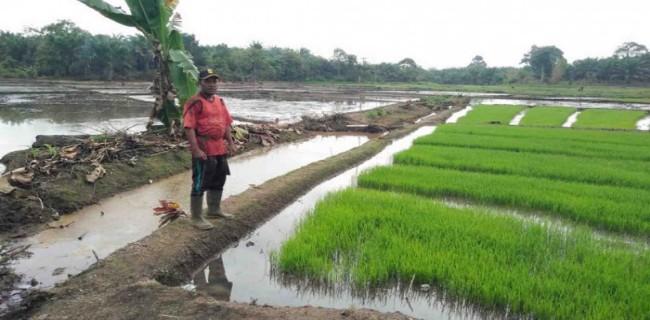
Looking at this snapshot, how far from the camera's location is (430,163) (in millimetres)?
8492

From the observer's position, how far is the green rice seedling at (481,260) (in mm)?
3109

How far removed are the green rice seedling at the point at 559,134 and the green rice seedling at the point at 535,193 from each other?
5853 mm

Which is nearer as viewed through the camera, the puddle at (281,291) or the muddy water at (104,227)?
the puddle at (281,291)

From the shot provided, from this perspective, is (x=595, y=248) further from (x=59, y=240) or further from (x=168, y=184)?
(x=168, y=184)

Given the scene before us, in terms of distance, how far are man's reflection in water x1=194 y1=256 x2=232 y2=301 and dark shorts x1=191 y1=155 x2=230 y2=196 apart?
0.75 m

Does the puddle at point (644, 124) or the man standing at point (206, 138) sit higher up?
the man standing at point (206, 138)

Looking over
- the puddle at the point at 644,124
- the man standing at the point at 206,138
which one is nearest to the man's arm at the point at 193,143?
the man standing at the point at 206,138

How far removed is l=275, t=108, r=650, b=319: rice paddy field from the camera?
321 cm

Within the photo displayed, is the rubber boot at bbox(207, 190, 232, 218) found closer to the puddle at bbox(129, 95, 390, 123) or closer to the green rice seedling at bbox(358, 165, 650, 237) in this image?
the green rice seedling at bbox(358, 165, 650, 237)

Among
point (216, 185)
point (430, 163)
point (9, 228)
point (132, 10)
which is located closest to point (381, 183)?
point (430, 163)

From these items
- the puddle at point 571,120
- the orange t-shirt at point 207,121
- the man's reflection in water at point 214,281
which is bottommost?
the man's reflection in water at point 214,281

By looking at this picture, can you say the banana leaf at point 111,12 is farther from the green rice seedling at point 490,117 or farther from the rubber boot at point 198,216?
the green rice seedling at point 490,117

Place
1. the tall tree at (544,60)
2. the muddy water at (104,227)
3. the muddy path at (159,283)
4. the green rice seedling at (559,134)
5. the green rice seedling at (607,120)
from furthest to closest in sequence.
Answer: the tall tree at (544,60)
the green rice seedling at (607,120)
the green rice seedling at (559,134)
the muddy water at (104,227)
the muddy path at (159,283)

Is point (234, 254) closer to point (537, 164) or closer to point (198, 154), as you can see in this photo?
point (198, 154)
